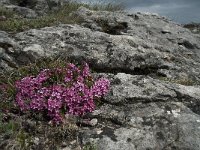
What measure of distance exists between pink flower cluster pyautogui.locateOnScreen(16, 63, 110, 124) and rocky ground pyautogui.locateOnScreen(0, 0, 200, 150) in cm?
28

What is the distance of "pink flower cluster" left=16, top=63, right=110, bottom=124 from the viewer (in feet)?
28.7

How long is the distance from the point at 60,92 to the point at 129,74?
2265 mm

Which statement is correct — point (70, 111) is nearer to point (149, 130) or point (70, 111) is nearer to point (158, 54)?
point (149, 130)

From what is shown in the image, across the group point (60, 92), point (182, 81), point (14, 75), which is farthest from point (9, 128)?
point (182, 81)

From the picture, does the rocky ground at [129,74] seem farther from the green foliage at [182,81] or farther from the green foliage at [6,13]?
the green foliage at [6,13]

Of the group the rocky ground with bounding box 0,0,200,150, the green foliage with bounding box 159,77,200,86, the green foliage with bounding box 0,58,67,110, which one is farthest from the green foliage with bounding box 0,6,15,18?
the green foliage with bounding box 159,77,200,86

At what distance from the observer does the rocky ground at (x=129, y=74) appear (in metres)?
8.17

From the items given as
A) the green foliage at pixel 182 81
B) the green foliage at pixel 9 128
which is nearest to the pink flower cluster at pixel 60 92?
the green foliage at pixel 9 128

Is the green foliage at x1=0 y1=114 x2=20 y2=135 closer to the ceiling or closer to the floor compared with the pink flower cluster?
closer to the floor

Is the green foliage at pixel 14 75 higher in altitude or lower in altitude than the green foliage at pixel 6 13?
higher

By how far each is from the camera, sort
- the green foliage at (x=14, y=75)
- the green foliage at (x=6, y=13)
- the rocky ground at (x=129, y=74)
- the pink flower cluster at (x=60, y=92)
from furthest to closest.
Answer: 1. the green foliage at (x=6, y=13)
2. the green foliage at (x=14, y=75)
3. the pink flower cluster at (x=60, y=92)
4. the rocky ground at (x=129, y=74)

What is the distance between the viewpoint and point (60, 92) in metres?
8.93

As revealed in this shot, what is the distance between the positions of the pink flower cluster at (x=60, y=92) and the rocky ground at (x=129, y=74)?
0.28m

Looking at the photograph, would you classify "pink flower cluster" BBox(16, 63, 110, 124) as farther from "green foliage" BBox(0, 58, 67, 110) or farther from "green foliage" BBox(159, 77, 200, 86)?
"green foliage" BBox(159, 77, 200, 86)
